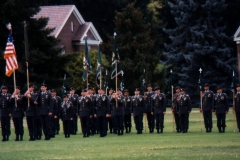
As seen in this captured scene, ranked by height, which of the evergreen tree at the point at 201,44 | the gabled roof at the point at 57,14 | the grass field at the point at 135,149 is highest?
the gabled roof at the point at 57,14

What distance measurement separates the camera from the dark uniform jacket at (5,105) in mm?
30969

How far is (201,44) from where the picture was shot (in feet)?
225

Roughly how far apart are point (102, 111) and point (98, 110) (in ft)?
0.54

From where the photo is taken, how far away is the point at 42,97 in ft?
101

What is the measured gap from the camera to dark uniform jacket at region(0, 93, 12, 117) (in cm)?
3097

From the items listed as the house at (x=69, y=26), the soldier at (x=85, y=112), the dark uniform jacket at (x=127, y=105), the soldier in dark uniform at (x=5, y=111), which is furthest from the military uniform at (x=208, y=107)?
the house at (x=69, y=26)

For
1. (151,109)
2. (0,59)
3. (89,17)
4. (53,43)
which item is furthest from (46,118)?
(89,17)

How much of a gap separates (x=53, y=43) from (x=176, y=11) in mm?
16098

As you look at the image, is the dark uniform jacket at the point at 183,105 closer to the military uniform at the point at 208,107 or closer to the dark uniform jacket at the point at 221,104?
the military uniform at the point at 208,107

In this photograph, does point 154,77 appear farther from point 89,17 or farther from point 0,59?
point 89,17

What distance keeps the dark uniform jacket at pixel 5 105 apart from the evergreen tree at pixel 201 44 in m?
37.5

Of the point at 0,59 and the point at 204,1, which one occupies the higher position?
the point at 204,1

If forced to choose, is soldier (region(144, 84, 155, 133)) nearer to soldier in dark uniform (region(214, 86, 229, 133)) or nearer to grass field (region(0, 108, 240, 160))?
soldier in dark uniform (region(214, 86, 229, 133))

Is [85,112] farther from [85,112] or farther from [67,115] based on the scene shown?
[67,115]
